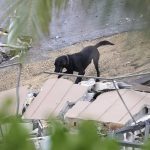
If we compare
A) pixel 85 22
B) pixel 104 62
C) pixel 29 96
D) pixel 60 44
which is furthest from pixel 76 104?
pixel 60 44

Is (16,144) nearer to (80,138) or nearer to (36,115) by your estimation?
(80,138)

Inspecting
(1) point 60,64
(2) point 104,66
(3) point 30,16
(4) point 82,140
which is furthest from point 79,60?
(4) point 82,140

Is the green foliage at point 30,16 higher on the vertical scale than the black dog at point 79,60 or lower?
lower

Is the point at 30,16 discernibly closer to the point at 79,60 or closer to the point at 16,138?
the point at 16,138

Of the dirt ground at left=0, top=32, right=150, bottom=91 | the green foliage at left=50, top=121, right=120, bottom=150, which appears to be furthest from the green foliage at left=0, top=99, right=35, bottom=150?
the dirt ground at left=0, top=32, right=150, bottom=91

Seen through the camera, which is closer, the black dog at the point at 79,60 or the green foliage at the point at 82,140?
the green foliage at the point at 82,140

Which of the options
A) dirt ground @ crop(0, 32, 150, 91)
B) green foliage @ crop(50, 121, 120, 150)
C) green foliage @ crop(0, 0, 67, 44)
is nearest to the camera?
green foliage @ crop(50, 121, 120, 150)

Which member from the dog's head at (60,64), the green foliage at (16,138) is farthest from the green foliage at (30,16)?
the dog's head at (60,64)

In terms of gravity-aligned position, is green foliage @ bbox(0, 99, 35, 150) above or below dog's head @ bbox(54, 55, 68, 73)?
below

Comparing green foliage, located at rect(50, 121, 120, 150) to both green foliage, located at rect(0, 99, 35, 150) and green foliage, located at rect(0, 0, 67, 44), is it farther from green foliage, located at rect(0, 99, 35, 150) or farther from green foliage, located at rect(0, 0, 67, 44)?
green foliage, located at rect(0, 0, 67, 44)

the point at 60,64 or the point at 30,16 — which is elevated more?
the point at 60,64

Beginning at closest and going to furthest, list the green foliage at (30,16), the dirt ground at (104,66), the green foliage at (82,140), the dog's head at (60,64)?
the green foliage at (82,140) < the green foliage at (30,16) < the dog's head at (60,64) < the dirt ground at (104,66)

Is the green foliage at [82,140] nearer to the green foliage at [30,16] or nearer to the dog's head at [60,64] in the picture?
the green foliage at [30,16]

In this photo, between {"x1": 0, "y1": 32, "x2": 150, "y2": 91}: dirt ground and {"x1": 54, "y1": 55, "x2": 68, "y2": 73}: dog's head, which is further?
{"x1": 0, "y1": 32, "x2": 150, "y2": 91}: dirt ground
